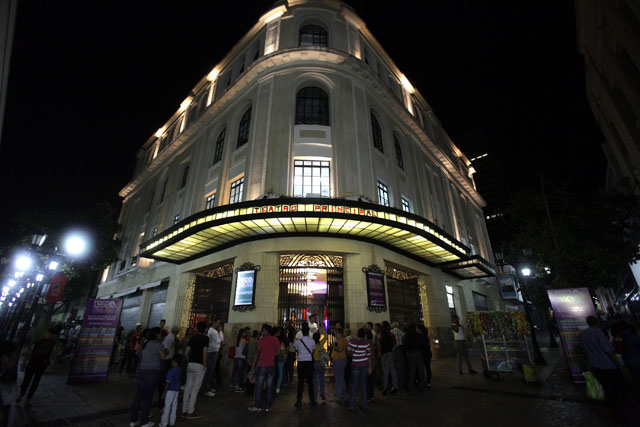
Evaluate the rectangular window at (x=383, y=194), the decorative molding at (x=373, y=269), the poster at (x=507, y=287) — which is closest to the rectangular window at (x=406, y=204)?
the rectangular window at (x=383, y=194)

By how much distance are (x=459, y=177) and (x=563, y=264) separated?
19162 mm

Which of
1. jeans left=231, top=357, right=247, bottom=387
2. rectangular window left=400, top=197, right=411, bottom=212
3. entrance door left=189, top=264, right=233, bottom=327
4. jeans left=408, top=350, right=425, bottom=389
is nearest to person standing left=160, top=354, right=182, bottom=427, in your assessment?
jeans left=231, top=357, right=247, bottom=387

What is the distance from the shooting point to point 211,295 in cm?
1508

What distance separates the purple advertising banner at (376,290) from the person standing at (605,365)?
7.25 m

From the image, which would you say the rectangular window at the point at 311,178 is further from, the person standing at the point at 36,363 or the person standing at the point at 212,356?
the person standing at the point at 36,363

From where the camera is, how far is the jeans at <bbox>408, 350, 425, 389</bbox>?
25.1ft

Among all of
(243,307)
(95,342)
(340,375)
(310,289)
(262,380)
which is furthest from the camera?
(310,289)

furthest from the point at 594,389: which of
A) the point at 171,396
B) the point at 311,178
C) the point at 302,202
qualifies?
the point at 311,178

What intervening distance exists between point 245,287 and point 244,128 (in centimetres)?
1027

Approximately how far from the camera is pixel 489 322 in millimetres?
9094

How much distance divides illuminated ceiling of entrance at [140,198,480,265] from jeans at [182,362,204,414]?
584 centimetres

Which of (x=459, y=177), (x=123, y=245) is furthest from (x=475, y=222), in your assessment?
(x=123, y=245)

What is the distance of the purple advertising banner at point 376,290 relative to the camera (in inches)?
479

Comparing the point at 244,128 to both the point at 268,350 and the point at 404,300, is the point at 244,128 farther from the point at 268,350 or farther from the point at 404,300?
the point at 268,350
